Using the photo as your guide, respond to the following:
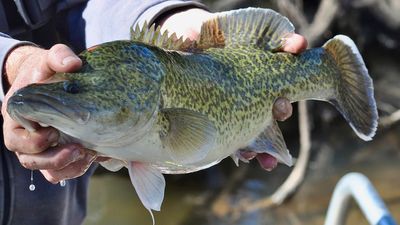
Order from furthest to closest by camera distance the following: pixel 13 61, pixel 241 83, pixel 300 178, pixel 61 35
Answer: pixel 300 178
pixel 61 35
pixel 241 83
pixel 13 61

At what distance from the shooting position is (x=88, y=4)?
2.10 meters

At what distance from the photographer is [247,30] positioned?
1.80 metres

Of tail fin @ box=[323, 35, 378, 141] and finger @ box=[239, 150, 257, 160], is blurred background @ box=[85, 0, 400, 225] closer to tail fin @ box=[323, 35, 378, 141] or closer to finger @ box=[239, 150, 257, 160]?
tail fin @ box=[323, 35, 378, 141]

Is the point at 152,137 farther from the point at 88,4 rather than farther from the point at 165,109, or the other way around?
the point at 88,4

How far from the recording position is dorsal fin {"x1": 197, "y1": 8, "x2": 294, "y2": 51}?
173cm

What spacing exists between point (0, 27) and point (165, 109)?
69cm

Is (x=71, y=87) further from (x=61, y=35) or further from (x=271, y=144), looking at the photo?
(x=61, y=35)

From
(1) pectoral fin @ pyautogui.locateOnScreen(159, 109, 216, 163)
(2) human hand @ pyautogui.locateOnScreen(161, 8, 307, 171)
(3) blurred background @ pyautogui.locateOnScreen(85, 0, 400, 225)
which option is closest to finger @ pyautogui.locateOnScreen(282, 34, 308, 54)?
(2) human hand @ pyautogui.locateOnScreen(161, 8, 307, 171)

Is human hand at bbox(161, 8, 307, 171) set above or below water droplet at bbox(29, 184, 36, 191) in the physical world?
above

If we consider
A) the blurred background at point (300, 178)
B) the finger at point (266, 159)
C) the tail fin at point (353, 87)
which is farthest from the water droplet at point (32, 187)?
the blurred background at point (300, 178)

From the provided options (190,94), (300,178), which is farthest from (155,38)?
(300,178)

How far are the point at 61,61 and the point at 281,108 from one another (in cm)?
68

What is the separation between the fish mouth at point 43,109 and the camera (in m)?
1.18

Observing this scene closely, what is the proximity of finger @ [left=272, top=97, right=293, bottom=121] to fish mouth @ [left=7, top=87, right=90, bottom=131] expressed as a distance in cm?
67
